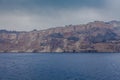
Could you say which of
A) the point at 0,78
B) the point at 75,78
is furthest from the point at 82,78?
the point at 0,78

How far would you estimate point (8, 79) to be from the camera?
275 feet

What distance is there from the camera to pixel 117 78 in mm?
86062

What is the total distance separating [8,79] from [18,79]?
373 centimetres

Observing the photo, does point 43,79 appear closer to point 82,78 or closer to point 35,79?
point 35,79

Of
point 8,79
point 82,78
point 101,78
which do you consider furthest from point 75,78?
point 8,79

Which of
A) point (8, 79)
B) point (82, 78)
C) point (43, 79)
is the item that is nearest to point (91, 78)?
point (82, 78)

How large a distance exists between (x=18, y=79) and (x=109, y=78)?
3318cm

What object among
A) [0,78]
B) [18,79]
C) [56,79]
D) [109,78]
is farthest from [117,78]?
[0,78]

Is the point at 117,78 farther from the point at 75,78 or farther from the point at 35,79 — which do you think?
the point at 35,79

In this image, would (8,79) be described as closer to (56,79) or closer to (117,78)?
(56,79)

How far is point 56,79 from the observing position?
84.1 metres

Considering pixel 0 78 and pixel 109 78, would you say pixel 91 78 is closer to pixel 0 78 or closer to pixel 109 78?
pixel 109 78

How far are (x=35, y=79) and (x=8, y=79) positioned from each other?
966cm

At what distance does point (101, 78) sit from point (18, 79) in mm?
30062
